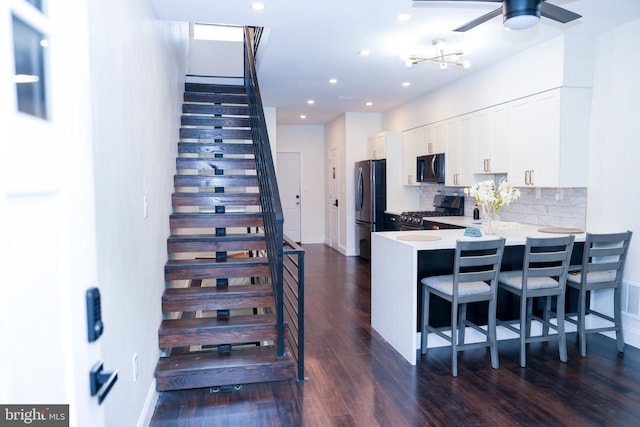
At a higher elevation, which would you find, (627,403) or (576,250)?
(576,250)

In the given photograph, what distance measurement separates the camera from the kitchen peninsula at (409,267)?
3.37 meters

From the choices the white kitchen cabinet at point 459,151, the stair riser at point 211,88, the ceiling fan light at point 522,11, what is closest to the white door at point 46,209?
the ceiling fan light at point 522,11

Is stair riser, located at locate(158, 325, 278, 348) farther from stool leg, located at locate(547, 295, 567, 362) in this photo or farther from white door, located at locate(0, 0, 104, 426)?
stool leg, located at locate(547, 295, 567, 362)

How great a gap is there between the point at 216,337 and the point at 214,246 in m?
0.84

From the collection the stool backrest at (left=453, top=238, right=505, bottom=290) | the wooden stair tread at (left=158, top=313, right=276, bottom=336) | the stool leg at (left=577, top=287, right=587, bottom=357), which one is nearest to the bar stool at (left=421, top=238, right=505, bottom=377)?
the stool backrest at (left=453, top=238, right=505, bottom=290)

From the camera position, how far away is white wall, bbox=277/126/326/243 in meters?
9.73

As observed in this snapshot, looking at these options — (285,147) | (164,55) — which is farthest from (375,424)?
(285,147)

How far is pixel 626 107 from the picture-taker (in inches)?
148

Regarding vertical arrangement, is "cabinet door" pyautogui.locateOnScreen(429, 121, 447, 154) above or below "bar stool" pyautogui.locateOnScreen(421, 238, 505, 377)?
above

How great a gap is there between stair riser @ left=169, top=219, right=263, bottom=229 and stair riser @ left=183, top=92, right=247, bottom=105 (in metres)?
2.08

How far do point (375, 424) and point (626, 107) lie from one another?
3.49 m

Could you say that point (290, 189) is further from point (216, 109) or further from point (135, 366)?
point (135, 366)

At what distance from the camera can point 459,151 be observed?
5617 mm

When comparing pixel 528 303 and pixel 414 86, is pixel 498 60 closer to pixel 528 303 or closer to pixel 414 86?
pixel 414 86
